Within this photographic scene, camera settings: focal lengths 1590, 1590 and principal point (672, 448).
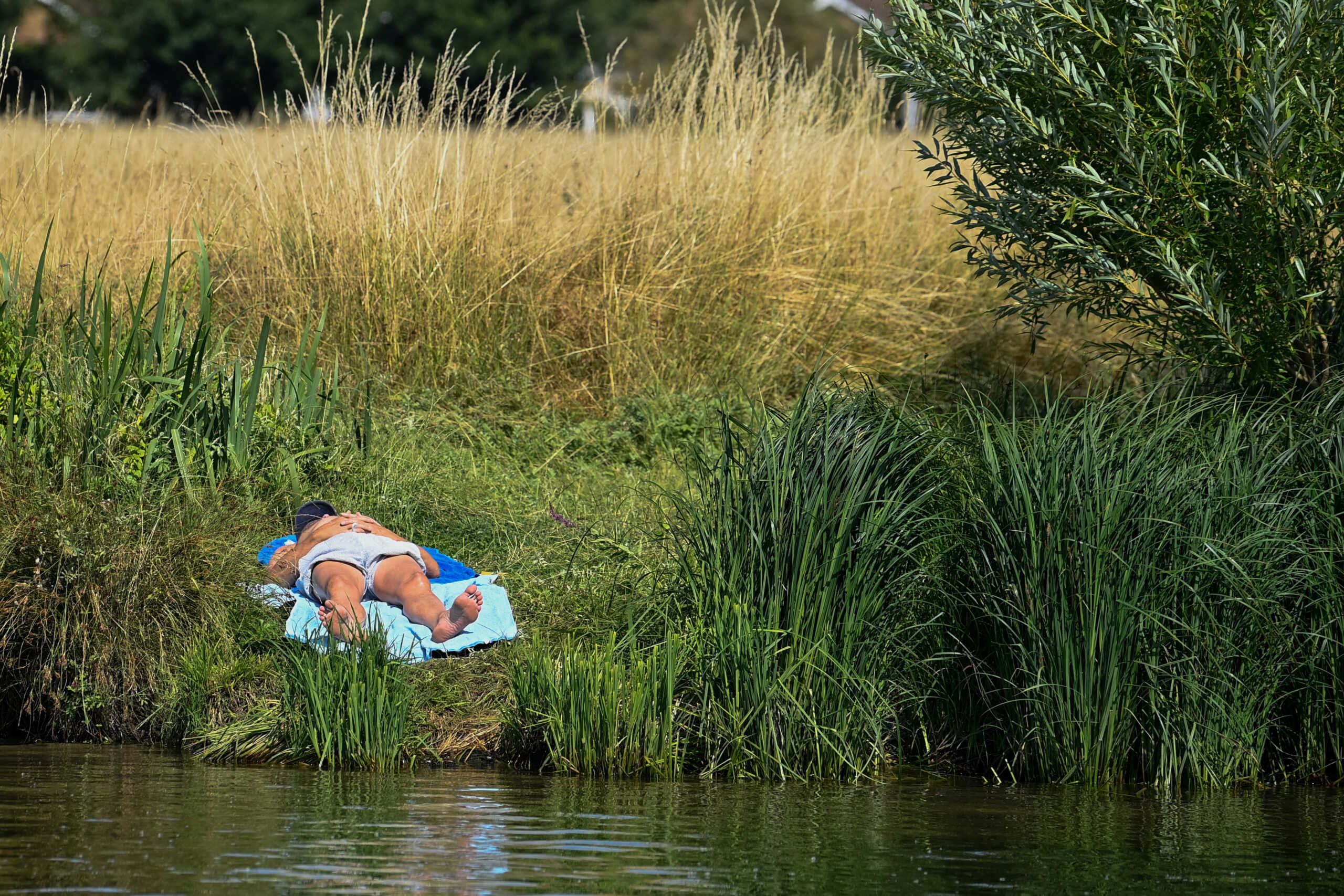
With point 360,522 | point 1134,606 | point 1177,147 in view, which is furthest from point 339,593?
point 1177,147

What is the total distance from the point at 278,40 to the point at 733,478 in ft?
81.0

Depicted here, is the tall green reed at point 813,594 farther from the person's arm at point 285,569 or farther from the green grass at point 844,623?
the person's arm at point 285,569

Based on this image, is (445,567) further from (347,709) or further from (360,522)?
(347,709)

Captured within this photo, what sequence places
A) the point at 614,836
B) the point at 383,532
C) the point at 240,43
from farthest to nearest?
the point at 240,43, the point at 383,532, the point at 614,836

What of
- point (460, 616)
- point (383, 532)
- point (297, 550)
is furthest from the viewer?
point (383, 532)

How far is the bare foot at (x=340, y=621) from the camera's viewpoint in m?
5.86

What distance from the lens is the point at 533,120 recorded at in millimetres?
10453

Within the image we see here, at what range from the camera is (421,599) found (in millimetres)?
6496

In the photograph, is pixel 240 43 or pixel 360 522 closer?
pixel 360 522

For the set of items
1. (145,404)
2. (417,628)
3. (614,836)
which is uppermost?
(145,404)

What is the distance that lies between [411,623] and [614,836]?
7.54ft

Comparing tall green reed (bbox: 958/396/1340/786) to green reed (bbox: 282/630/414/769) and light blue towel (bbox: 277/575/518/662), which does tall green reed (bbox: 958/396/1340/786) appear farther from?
green reed (bbox: 282/630/414/769)

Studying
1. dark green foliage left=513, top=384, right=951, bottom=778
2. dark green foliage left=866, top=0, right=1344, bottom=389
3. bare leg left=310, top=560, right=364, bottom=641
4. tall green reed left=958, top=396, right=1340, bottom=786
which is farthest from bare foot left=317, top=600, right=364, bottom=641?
dark green foliage left=866, top=0, right=1344, bottom=389

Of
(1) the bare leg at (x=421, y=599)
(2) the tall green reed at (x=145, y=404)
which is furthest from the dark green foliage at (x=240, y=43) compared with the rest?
(1) the bare leg at (x=421, y=599)
